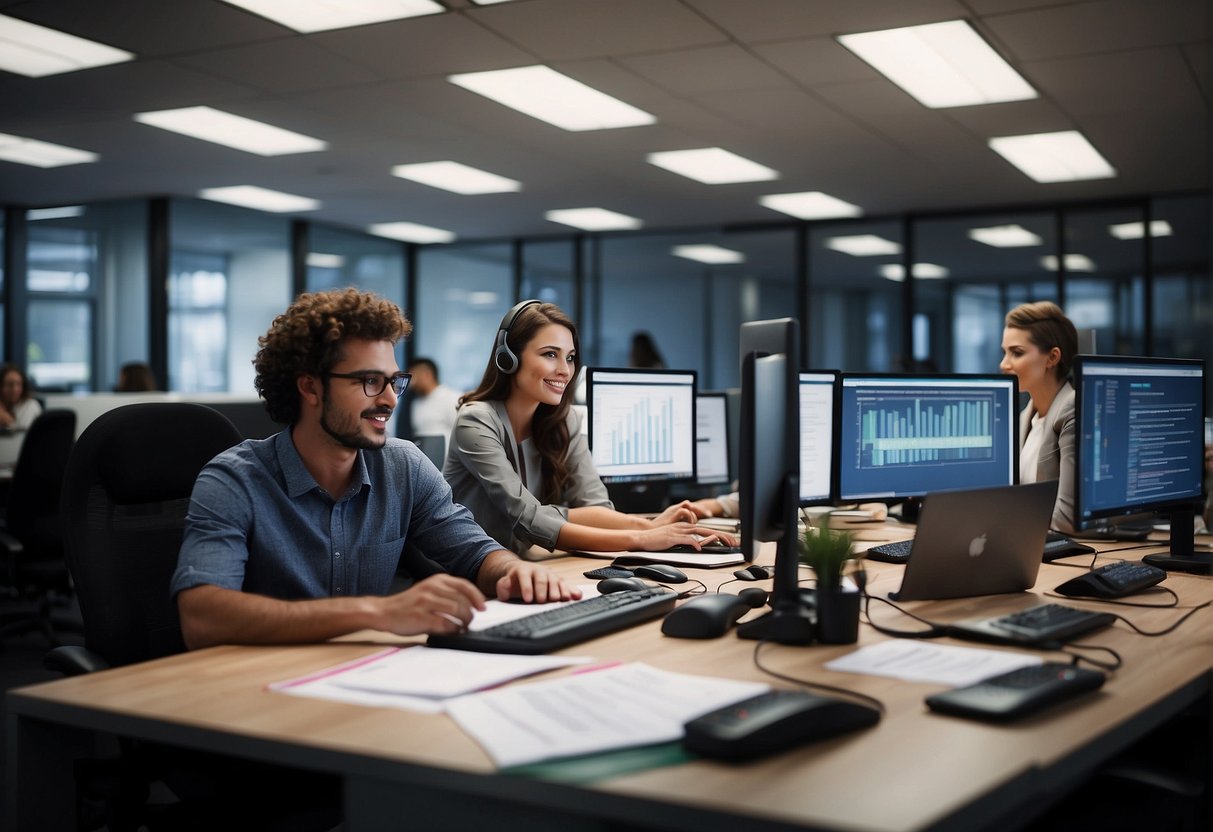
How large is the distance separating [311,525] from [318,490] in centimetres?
6

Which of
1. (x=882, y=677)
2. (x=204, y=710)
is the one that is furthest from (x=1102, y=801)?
(x=204, y=710)

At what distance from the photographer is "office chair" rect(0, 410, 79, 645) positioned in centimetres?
410

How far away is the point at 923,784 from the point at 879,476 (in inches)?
65.2

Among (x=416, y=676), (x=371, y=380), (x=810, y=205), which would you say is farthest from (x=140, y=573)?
(x=810, y=205)

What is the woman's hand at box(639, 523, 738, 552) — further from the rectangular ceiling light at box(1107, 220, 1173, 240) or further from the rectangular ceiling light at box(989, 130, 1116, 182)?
the rectangular ceiling light at box(1107, 220, 1173, 240)

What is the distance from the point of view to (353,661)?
1464 millimetres

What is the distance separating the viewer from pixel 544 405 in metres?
2.96

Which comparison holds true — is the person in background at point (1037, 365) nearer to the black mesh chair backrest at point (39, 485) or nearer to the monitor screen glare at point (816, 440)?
the monitor screen glare at point (816, 440)

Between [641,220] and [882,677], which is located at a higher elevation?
[641,220]

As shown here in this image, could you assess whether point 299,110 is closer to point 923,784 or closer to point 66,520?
point 66,520

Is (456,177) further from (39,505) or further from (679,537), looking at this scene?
(679,537)

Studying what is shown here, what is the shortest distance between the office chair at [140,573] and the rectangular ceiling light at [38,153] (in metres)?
5.24

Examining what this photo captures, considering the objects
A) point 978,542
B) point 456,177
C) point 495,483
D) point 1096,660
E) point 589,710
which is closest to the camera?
point 589,710

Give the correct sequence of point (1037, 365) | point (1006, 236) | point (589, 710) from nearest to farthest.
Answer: point (589, 710) < point (1037, 365) < point (1006, 236)
